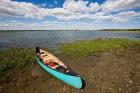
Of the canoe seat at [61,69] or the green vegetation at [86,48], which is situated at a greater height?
the green vegetation at [86,48]

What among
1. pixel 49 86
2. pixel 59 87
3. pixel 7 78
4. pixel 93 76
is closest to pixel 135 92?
pixel 93 76

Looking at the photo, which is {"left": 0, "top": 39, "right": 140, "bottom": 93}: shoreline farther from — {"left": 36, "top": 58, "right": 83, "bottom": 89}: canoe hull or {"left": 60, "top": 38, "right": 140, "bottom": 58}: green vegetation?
{"left": 60, "top": 38, "right": 140, "bottom": 58}: green vegetation

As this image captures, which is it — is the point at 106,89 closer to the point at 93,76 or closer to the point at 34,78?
the point at 93,76

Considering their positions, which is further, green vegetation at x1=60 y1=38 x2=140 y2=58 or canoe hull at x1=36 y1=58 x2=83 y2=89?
green vegetation at x1=60 y1=38 x2=140 y2=58

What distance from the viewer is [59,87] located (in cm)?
1121

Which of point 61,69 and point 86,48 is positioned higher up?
point 86,48

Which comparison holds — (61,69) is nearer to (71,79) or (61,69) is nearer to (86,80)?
(71,79)

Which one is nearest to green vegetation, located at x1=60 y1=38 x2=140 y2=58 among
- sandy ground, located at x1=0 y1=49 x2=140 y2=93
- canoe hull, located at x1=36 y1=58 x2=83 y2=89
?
sandy ground, located at x1=0 y1=49 x2=140 y2=93

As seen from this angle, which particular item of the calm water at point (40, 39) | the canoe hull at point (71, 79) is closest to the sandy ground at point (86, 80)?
the canoe hull at point (71, 79)

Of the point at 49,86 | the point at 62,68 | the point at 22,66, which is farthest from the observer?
the point at 22,66

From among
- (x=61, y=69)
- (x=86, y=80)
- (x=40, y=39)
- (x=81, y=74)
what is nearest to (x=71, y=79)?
(x=61, y=69)

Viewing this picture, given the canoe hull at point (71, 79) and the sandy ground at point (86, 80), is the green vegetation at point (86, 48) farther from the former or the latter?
the canoe hull at point (71, 79)

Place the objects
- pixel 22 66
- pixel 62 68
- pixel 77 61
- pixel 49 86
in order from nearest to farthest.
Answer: pixel 49 86 → pixel 62 68 → pixel 22 66 → pixel 77 61

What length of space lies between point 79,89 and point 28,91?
4.19 metres
